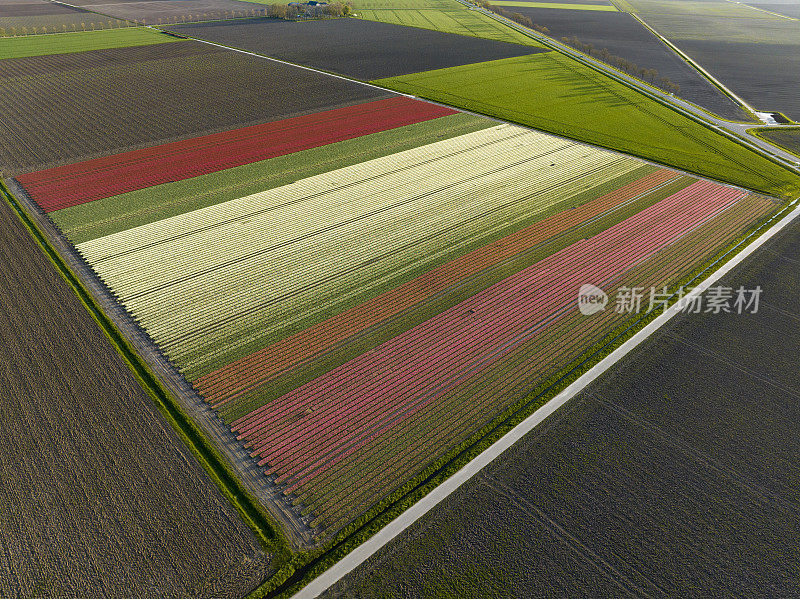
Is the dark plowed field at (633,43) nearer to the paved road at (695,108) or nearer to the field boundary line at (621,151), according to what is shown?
the paved road at (695,108)

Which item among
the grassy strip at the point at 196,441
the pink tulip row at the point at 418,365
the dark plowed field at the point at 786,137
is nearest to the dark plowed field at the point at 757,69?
the dark plowed field at the point at 786,137

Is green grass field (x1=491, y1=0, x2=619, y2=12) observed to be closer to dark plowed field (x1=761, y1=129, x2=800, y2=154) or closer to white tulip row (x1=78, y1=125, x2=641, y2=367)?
dark plowed field (x1=761, y1=129, x2=800, y2=154)

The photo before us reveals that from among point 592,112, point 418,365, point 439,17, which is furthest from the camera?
point 439,17

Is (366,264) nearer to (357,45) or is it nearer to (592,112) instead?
(592,112)

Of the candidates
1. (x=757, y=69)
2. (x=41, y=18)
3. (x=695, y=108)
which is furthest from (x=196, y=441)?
(x=41, y=18)

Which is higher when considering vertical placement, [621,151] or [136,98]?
[621,151]

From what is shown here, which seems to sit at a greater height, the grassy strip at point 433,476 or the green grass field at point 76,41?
the green grass field at point 76,41
